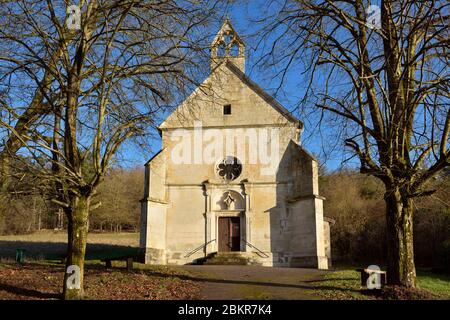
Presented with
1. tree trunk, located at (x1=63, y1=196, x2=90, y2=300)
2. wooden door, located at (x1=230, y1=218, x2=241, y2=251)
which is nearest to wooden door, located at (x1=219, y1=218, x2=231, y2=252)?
wooden door, located at (x1=230, y1=218, x2=241, y2=251)

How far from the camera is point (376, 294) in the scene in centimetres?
1118

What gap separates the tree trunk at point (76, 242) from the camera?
9773mm

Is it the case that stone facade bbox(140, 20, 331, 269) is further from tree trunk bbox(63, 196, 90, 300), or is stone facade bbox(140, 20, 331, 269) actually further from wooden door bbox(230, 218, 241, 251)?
tree trunk bbox(63, 196, 90, 300)

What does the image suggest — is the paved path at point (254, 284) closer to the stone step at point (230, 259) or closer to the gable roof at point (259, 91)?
the stone step at point (230, 259)

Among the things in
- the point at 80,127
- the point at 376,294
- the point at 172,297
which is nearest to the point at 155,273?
the point at 172,297

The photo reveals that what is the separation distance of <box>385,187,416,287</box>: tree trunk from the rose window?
43.5ft

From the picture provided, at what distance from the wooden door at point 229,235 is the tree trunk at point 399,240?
42.2 ft

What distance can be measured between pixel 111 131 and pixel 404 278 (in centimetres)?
823

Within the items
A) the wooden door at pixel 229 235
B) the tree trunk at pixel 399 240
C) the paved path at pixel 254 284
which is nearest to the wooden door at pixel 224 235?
the wooden door at pixel 229 235

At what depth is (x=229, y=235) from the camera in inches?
930

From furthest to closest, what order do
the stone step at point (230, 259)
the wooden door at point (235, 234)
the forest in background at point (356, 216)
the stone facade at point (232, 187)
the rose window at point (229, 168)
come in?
the forest in background at point (356, 216) → the rose window at point (229, 168) → the wooden door at point (235, 234) → the stone facade at point (232, 187) → the stone step at point (230, 259)

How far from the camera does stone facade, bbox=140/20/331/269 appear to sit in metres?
22.5
